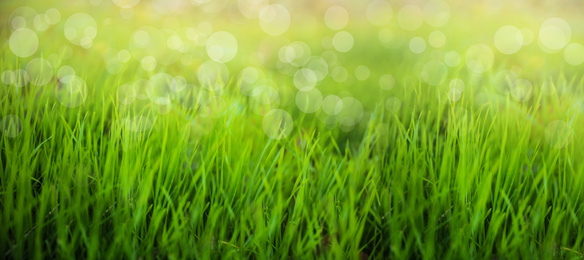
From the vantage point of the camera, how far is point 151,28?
9.66ft

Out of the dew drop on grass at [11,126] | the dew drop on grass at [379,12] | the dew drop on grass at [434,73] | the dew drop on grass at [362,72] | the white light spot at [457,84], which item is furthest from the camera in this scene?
the dew drop on grass at [379,12]

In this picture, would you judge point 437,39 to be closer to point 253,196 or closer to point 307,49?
point 307,49

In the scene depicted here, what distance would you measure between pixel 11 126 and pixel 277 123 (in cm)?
83

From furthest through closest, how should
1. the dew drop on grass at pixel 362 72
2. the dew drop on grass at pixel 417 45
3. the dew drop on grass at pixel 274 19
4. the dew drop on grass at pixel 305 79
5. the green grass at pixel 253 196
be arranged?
the dew drop on grass at pixel 274 19 → the dew drop on grass at pixel 417 45 → the dew drop on grass at pixel 362 72 → the dew drop on grass at pixel 305 79 → the green grass at pixel 253 196

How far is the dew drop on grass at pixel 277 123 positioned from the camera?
1588 mm

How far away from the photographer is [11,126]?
138 centimetres

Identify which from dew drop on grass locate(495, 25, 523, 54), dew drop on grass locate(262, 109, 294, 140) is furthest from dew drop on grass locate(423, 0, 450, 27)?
dew drop on grass locate(262, 109, 294, 140)

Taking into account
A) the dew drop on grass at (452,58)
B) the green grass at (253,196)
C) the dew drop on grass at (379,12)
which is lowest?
the green grass at (253,196)

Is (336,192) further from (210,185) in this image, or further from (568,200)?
(568,200)

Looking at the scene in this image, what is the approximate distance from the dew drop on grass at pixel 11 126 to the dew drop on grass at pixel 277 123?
74 cm

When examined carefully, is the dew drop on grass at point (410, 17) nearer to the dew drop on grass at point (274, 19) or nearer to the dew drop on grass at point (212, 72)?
the dew drop on grass at point (274, 19)

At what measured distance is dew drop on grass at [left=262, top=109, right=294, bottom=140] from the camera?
1588 mm

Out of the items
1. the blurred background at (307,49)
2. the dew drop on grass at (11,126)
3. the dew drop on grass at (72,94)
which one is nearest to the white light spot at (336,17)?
the blurred background at (307,49)

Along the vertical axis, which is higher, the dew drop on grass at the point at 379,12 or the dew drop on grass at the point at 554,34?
the dew drop on grass at the point at 379,12
